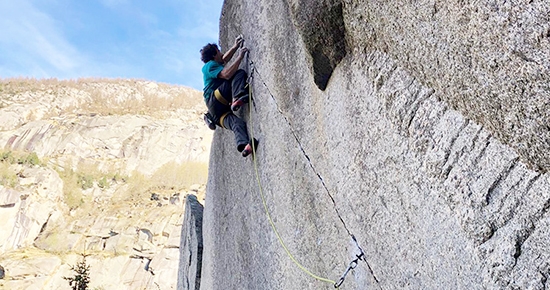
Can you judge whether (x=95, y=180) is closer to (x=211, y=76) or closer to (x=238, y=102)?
(x=211, y=76)

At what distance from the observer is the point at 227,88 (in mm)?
4957

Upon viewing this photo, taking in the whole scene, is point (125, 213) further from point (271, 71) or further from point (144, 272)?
point (271, 71)

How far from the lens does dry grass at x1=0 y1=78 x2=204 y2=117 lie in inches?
1519

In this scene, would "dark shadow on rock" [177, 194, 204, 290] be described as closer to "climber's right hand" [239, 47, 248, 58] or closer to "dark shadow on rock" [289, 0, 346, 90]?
"climber's right hand" [239, 47, 248, 58]

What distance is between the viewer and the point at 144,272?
2248 centimetres

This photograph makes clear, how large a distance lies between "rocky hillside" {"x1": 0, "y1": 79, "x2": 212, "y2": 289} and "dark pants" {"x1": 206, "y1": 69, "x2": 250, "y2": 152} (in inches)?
741

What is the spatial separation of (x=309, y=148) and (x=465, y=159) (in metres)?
1.47

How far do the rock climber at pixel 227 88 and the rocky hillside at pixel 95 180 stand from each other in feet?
61.9

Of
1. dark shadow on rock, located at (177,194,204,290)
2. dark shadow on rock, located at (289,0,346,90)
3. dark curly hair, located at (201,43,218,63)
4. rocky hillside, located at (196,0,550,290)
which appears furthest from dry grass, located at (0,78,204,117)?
dark shadow on rock, located at (289,0,346,90)

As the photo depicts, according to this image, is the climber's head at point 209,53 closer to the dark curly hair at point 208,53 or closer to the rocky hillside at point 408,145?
the dark curly hair at point 208,53

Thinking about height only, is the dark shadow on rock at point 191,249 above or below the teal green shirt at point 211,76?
below

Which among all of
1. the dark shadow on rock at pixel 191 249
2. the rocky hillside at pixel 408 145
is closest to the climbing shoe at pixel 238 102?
the rocky hillside at pixel 408 145

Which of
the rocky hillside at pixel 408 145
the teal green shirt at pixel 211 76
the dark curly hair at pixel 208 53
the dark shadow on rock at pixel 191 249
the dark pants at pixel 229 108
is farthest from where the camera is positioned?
the dark shadow on rock at pixel 191 249

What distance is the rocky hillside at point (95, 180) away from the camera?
22.4m
